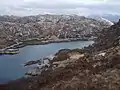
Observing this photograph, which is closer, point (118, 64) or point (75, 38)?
point (118, 64)

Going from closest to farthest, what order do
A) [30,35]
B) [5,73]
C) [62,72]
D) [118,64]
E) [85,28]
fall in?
[118,64] → [62,72] → [5,73] → [30,35] → [85,28]

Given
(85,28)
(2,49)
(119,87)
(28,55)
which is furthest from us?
(85,28)

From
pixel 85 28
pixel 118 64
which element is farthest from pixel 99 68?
pixel 85 28

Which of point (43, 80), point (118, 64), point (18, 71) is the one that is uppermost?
point (118, 64)

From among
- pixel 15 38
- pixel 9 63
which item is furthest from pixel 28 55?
pixel 15 38

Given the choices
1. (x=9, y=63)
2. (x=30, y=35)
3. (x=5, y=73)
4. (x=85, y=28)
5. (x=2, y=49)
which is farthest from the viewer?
(x=85, y=28)

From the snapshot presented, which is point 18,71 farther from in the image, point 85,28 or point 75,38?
point 85,28

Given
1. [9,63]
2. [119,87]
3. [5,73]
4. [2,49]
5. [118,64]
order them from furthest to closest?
[2,49], [9,63], [5,73], [118,64], [119,87]

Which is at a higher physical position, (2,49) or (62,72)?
(62,72)

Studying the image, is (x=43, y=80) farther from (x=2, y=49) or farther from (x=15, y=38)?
(x=15, y=38)
